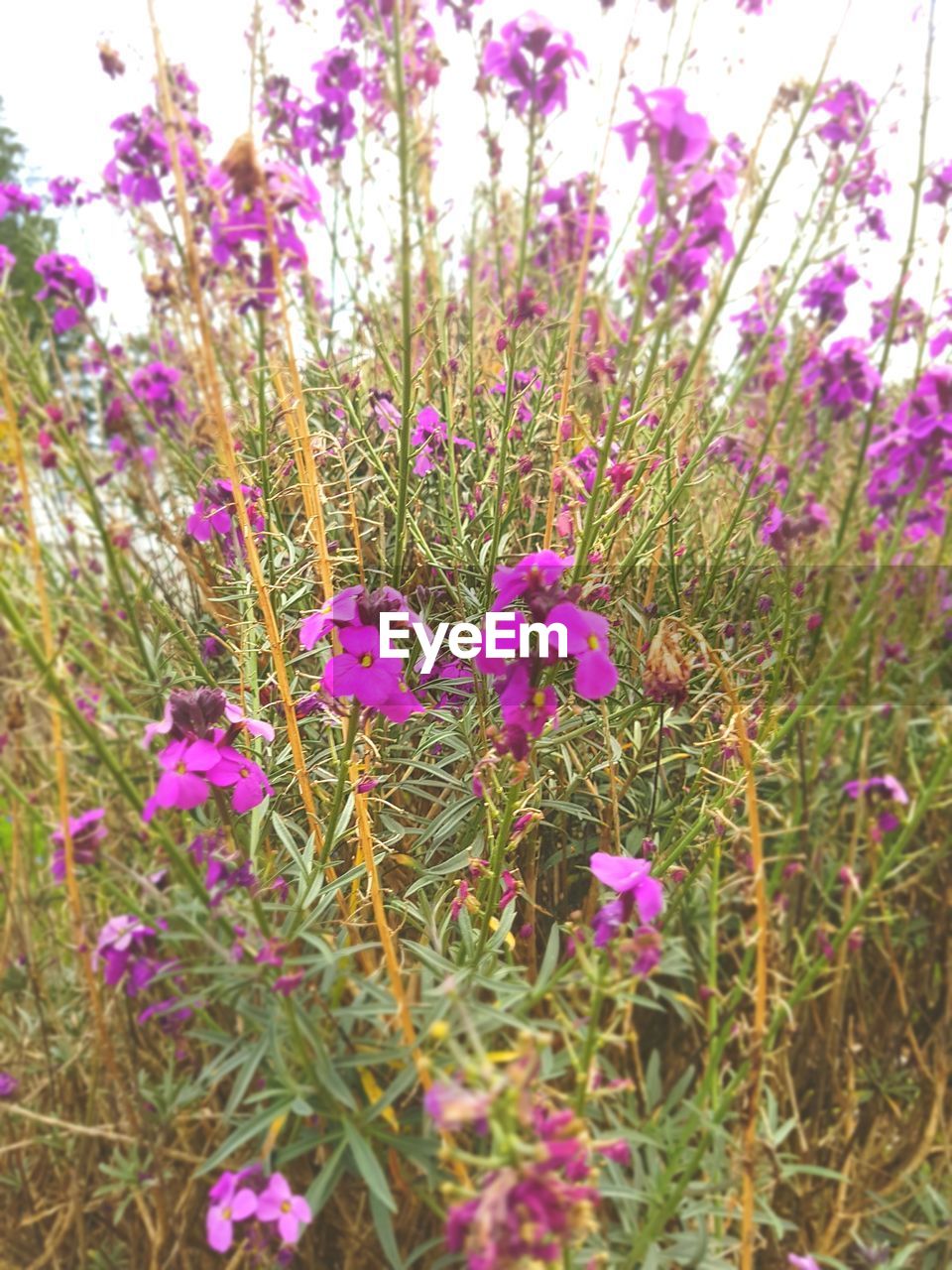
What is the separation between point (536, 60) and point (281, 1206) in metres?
1.67

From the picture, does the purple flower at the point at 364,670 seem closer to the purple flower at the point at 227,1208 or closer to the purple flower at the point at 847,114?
the purple flower at the point at 227,1208

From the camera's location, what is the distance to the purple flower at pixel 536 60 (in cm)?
146

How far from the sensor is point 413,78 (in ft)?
6.90

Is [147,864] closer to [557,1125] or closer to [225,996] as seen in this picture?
[225,996]

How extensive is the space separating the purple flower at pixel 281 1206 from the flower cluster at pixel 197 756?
15.5 inches

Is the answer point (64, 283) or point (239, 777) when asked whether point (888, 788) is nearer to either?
point (239, 777)

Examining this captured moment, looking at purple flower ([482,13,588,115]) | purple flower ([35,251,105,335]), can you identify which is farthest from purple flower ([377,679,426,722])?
purple flower ([35,251,105,335])

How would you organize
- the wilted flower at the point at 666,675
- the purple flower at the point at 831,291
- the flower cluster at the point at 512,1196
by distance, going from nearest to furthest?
the flower cluster at the point at 512,1196
the wilted flower at the point at 666,675
the purple flower at the point at 831,291

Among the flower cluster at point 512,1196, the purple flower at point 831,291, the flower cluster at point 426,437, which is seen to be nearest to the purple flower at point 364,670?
the flower cluster at point 512,1196

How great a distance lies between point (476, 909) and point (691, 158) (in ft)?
2.91

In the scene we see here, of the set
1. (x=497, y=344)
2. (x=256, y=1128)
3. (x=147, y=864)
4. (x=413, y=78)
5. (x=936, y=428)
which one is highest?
(x=413, y=78)

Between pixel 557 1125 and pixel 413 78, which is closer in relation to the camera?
pixel 557 1125

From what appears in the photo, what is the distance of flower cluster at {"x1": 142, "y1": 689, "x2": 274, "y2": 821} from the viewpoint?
878 millimetres

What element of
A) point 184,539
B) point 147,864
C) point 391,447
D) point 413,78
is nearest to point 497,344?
point 391,447
